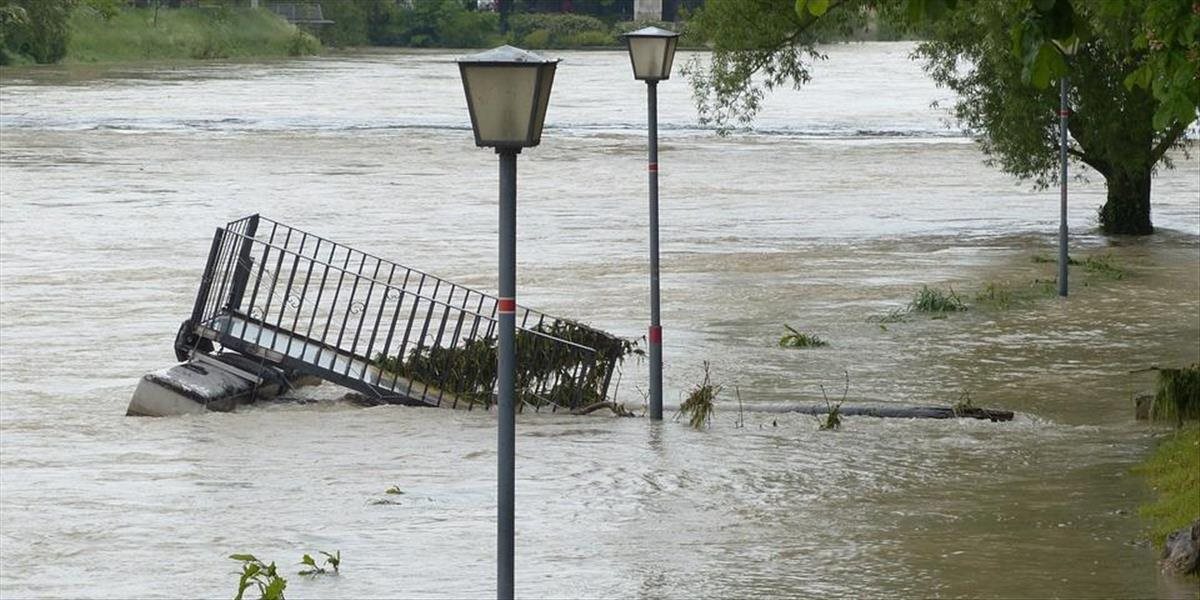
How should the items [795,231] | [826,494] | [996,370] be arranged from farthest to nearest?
[795,231], [996,370], [826,494]

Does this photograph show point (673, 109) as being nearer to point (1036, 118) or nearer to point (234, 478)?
point (1036, 118)

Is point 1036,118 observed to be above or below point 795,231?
above

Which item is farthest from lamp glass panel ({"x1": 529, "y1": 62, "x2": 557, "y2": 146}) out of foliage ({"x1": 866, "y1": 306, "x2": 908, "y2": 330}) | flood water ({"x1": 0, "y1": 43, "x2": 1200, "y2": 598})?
foliage ({"x1": 866, "y1": 306, "x2": 908, "y2": 330})

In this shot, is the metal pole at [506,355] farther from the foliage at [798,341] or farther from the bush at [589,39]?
the bush at [589,39]

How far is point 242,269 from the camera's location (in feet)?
57.7

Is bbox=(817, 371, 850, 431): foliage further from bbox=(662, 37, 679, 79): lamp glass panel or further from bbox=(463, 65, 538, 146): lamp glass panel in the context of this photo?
bbox=(463, 65, 538, 146): lamp glass panel

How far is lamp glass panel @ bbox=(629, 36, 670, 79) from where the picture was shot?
53.3 feet

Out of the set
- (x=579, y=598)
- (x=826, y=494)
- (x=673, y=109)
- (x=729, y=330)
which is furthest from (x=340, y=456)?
(x=673, y=109)

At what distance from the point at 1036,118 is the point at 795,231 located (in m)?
5.99

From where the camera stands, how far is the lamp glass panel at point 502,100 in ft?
27.9

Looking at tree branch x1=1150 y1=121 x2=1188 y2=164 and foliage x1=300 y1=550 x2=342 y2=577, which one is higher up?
tree branch x1=1150 y1=121 x2=1188 y2=164

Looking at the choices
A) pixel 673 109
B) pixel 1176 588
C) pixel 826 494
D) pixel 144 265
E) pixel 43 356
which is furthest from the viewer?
pixel 673 109

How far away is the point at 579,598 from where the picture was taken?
36.3ft

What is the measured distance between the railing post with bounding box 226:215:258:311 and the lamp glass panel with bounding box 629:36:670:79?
3712mm
